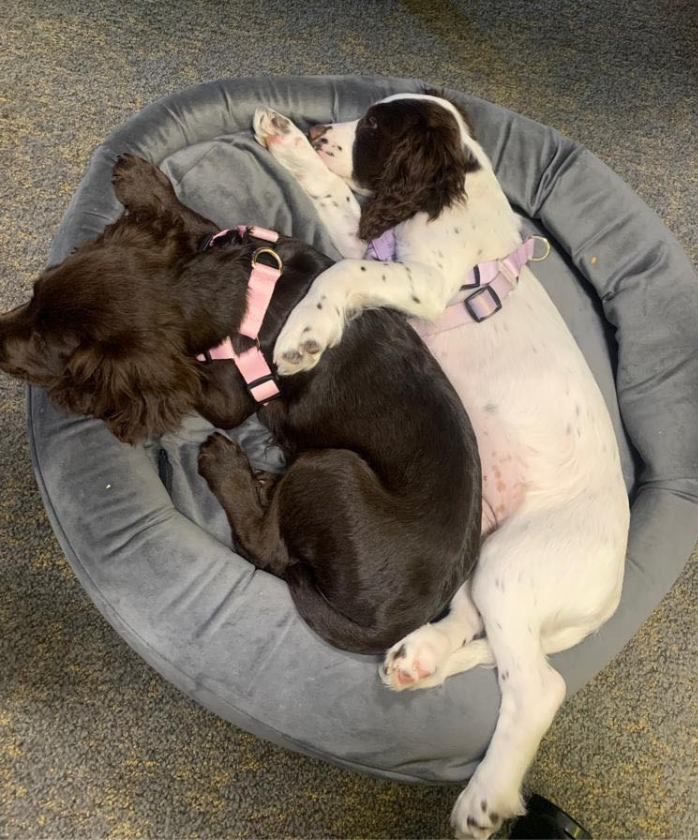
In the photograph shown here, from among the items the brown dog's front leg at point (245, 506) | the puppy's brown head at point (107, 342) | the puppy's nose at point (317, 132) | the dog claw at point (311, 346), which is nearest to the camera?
the puppy's brown head at point (107, 342)

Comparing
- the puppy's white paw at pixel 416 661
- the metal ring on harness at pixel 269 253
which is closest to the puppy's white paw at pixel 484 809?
the puppy's white paw at pixel 416 661

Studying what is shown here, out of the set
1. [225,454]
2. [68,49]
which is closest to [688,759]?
[225,454]

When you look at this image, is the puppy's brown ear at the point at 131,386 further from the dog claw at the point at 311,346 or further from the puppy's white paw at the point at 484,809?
the puppy's white paw at the point at 484,809

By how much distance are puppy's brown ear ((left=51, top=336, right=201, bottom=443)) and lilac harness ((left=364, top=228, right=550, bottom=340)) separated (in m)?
0.78

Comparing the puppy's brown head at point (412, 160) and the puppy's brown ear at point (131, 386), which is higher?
the puppy's brown head at point (412, 160)

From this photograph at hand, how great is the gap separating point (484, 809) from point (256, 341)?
141cm

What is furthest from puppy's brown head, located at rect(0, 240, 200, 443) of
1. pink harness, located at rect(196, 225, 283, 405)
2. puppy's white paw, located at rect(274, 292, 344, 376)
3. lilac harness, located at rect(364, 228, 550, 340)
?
lilac harness, located at rect(364, 228, 550, 340)

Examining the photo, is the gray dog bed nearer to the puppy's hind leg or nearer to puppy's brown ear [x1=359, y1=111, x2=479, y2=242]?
the puppy's hind leg

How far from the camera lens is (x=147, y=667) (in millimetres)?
2369

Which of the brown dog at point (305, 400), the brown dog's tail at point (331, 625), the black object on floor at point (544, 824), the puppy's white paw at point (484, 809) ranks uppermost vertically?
the brown dog at point (305, 400)

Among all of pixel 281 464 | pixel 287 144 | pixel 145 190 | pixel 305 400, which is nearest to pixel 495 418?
pixel 305 400

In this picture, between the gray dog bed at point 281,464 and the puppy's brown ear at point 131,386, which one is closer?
the puppy's brown ear at point 131,386

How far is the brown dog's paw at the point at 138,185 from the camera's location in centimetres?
228

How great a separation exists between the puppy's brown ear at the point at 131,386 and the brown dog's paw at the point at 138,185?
706mm
